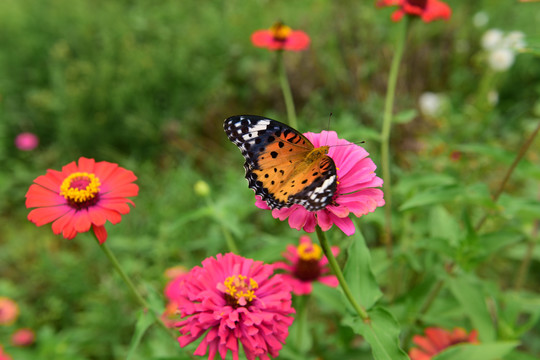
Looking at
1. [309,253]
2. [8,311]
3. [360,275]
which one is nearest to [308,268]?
[309,253]

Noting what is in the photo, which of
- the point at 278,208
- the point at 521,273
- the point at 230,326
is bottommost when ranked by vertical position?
the point at 521,273

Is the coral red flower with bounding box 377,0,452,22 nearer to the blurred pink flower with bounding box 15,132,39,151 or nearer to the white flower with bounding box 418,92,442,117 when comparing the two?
the white flower with bounding box 418,92,442,117

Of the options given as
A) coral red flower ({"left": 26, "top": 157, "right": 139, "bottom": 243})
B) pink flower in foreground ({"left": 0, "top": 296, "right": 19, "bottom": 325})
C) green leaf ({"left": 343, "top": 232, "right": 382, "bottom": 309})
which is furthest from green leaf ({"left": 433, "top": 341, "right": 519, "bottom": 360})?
pink flower in foreground ({"left": 0, "top": 296, "right": 19, "bottom": 325})

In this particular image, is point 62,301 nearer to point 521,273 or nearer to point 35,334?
point 35,334

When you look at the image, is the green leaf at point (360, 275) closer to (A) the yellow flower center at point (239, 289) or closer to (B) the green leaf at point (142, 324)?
(A) the yellow flower center at point (239, 289)

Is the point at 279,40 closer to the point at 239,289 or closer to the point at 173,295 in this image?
the point at 173,295

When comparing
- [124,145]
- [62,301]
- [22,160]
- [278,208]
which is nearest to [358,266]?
[278,208]
